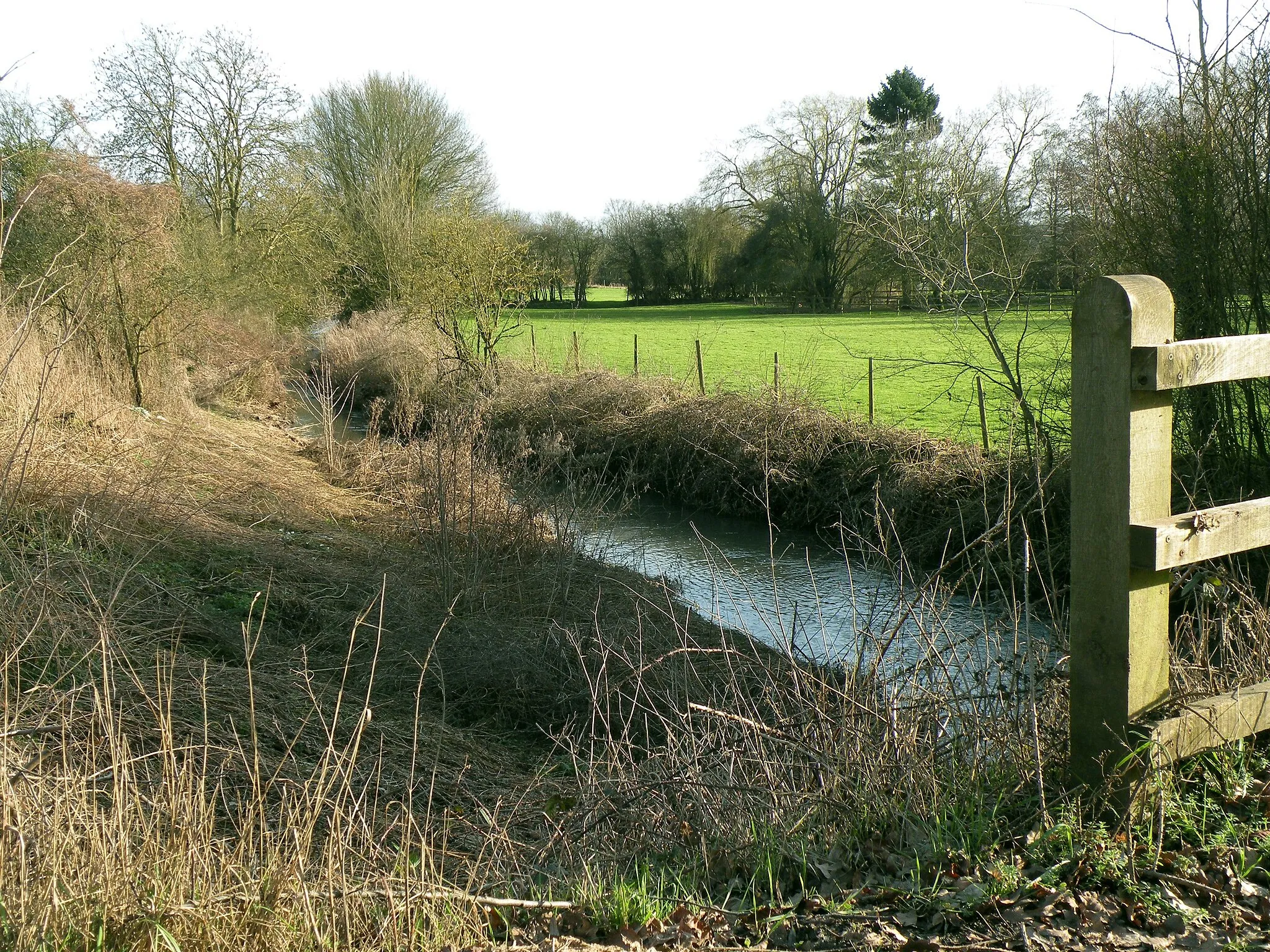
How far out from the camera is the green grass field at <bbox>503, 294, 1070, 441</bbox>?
1286 cm

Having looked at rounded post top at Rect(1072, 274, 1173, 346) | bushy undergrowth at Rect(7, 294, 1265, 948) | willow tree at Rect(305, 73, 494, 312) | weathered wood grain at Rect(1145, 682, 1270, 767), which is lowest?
bushy undergrowth at Rect(7, 294, 1265, 948)

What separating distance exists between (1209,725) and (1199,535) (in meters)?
0.61

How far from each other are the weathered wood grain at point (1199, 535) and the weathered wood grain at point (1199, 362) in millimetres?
392

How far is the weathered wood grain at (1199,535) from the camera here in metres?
2.98

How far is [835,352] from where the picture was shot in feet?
101

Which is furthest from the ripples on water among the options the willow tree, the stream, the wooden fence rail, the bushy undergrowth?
the willow tree

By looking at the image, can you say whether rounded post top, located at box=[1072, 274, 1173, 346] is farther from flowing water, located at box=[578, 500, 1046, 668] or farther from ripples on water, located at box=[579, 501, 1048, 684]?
flowing water, located at box=[578, 500, 1046, 668]

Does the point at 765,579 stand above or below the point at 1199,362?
below

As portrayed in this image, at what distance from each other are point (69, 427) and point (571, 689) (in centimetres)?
694

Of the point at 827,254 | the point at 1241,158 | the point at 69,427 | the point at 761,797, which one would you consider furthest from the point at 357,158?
the point at 761,797

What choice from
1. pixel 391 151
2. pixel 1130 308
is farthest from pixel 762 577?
pixel 391 151

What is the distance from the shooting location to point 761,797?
12.4ft

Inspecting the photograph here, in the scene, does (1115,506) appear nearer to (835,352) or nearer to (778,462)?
(778,462)

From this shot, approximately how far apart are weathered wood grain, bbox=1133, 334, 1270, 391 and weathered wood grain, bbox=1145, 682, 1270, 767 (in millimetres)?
1005
